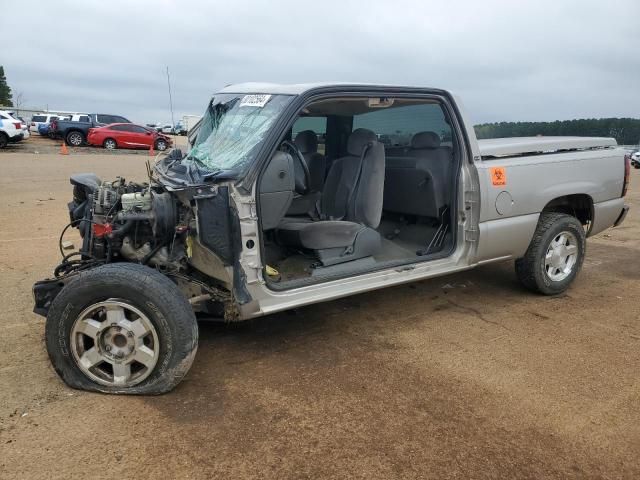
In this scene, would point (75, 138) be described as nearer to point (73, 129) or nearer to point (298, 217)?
point (73, 129)

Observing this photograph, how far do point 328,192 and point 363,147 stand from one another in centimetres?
57

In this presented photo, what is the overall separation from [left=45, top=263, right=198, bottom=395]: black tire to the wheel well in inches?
136

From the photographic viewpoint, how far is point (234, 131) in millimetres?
3658

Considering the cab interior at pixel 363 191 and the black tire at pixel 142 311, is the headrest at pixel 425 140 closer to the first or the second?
the cab interior at pixel 363 191

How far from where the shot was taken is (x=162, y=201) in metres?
3.24

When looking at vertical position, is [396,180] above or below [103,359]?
above

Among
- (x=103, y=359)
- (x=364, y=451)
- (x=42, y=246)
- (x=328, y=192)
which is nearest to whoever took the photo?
(x=364, y=451)

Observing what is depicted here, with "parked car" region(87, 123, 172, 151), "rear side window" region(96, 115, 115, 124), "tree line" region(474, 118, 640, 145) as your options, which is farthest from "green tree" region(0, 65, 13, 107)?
"tree line" region(474, 118, 640, 145)

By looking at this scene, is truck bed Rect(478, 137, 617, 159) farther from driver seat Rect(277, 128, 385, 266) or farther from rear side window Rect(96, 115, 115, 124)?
rear side window Rect(96, 115, 115, 124)

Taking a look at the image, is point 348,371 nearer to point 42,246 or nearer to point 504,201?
point 504,201

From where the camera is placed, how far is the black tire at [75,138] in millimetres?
26331

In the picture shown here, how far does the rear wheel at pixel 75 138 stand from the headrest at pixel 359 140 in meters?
25.3

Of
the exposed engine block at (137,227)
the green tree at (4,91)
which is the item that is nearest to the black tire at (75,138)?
the exposed engine block at (137,227)

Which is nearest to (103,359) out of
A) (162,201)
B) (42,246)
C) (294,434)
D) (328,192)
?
(162,201)
